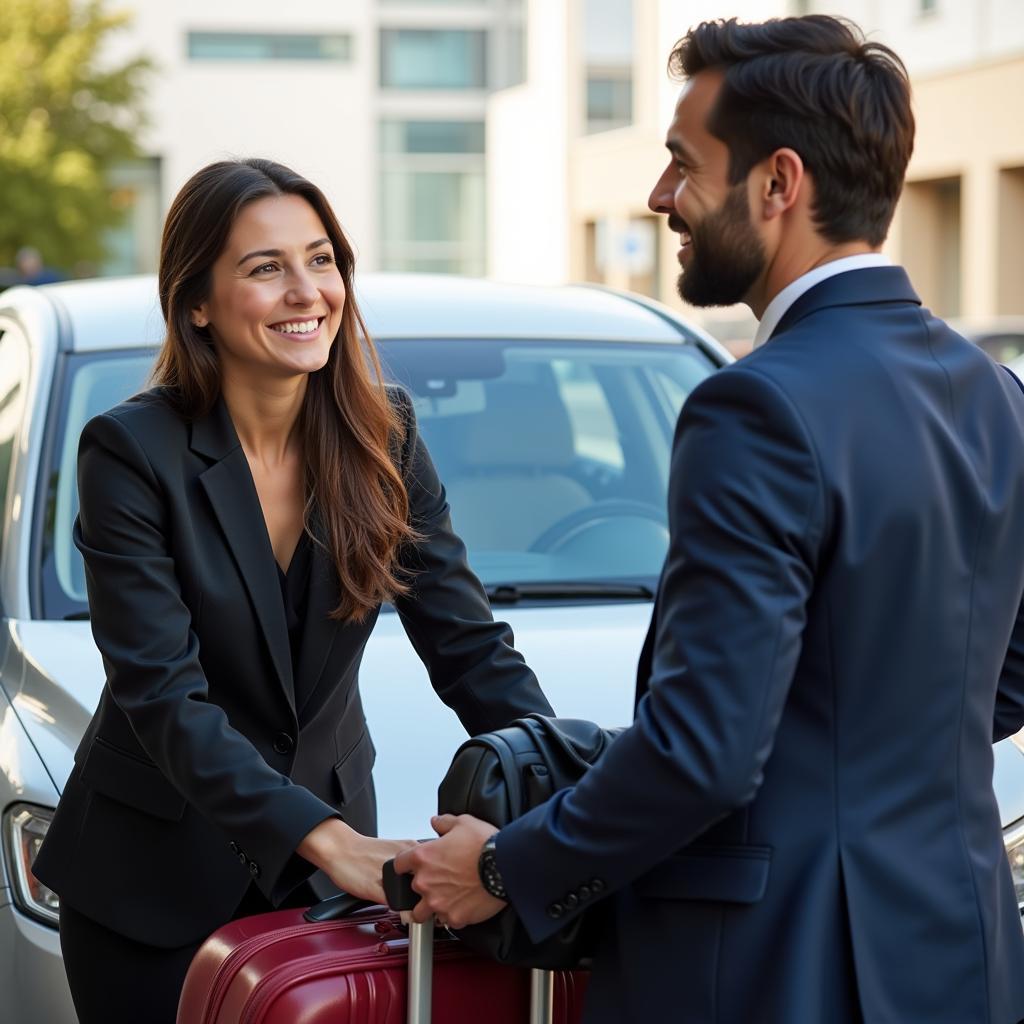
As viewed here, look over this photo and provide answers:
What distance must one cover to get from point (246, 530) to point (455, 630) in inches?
15.3

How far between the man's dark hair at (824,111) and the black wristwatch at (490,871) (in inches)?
30.9

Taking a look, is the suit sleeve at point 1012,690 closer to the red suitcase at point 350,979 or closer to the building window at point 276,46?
the red suitcase at point 350,979

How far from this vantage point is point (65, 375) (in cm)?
426

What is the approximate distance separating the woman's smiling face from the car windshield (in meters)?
1.28

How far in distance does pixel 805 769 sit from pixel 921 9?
25094 mm

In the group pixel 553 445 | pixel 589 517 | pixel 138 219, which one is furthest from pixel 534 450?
pixel 138 219

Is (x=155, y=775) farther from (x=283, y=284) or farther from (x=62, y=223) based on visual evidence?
(x=62, y=223)

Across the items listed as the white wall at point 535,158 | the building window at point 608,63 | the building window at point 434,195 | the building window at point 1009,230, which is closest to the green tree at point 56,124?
the white wall at point 535,158

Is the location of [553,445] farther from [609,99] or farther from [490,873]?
[609,99]

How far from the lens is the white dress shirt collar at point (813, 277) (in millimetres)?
2010

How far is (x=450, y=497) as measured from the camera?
14.3 feet

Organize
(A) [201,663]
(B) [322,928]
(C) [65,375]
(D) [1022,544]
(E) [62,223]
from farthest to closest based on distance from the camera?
1. (E) [62,223]
2. (C) [65,375]
3. (A) [201,663]
4. (B) [322,928]
5. (D) [1022,544]

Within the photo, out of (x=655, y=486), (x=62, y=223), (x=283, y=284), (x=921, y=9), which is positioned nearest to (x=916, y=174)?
(x=921, y=9)

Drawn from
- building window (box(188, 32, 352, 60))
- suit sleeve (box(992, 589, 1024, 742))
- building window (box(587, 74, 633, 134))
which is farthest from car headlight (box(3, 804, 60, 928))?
building window (box(188, 32, 352, 60))
